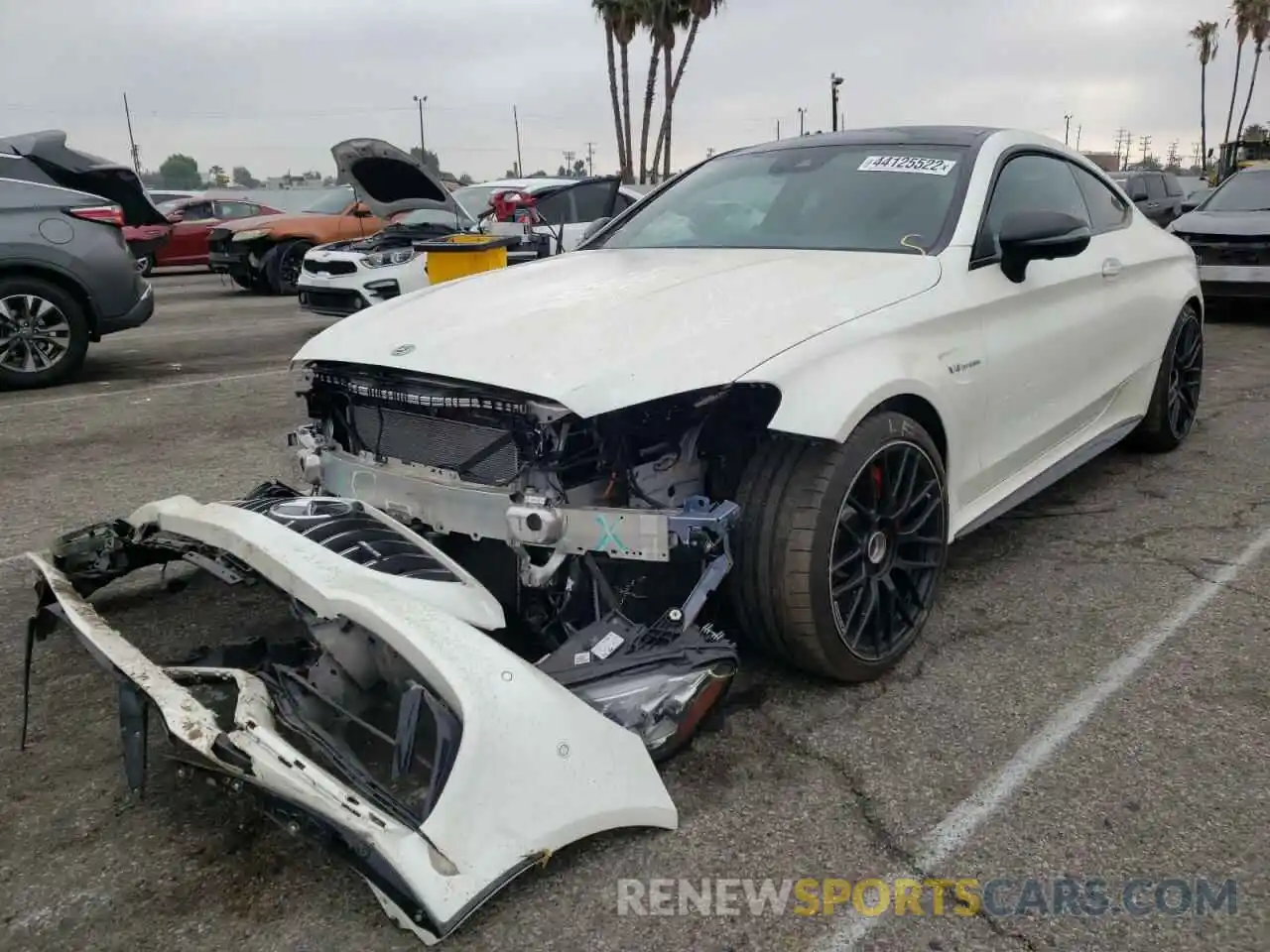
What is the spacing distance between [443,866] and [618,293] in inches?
67.6

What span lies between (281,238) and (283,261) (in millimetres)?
321

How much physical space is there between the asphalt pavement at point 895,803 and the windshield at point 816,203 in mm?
1323

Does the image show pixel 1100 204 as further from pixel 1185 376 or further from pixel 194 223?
pixel 194 223

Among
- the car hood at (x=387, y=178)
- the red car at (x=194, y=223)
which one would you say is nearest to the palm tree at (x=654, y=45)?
the red car at (x=194, y=223)

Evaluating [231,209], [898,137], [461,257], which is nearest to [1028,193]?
[898,137]

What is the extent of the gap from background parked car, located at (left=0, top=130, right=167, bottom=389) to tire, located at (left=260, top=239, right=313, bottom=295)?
6.53 m

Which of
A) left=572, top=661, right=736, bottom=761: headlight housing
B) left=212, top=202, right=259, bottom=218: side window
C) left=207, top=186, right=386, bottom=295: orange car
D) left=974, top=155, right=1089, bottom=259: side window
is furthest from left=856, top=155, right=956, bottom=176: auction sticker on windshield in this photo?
left=212, top=202, right=259, bottom=218: side window

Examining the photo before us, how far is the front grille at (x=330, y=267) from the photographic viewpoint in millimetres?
9945

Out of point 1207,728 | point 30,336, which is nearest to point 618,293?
point 1207,728

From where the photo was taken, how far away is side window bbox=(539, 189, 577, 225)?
11.2 m

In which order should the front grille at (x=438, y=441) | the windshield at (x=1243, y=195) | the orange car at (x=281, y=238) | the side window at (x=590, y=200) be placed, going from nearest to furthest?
the front grille at (x=438, y=441), the windshield at (x=1243, y=195), the side window at (x=590, y=200), the orange car at (x=281, y=238)

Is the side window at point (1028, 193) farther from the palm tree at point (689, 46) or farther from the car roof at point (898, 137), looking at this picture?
the palm tree at point (689, 46)

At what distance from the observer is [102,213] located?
792cm

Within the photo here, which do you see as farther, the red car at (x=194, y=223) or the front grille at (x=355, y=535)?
the red car at (x=194, y=223)
